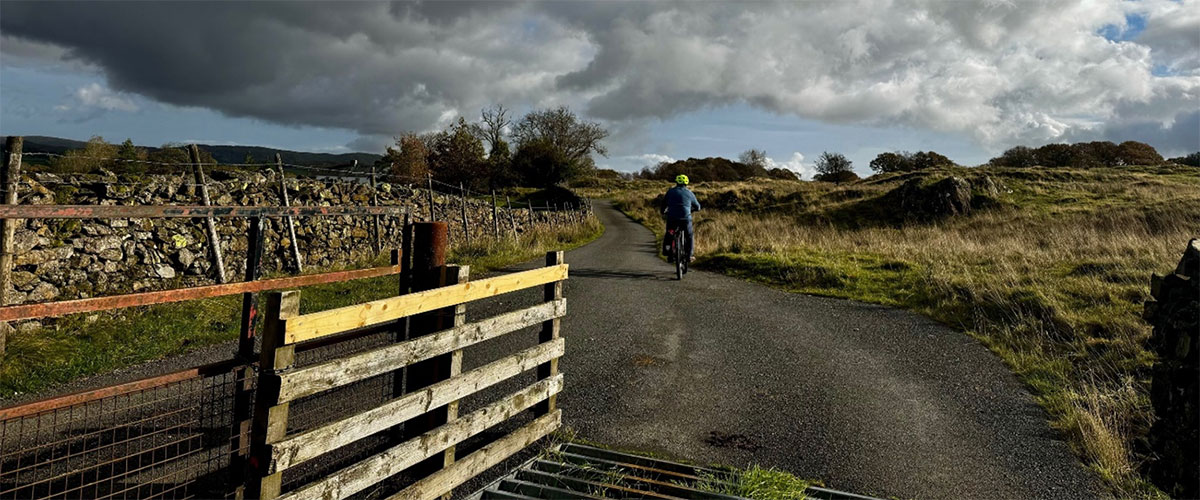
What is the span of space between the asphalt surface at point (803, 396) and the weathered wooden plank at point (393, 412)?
2.41ft

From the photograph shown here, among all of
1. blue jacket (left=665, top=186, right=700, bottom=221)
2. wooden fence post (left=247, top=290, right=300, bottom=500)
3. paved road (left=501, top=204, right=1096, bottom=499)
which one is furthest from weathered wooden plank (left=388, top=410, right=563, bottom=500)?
blue jacket (left=665, top=186, right=700, bottom=221)

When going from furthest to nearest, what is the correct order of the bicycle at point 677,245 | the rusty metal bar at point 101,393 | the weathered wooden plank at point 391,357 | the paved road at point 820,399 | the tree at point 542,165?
the tree at point 542,165, the bicycle at point 677,245, the paved road at point 820,399, the weathered wooden plank at point 391,357, the rusty metal bar at point 101,393

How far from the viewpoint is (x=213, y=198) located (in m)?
12.4

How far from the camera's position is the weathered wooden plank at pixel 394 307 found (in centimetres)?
339

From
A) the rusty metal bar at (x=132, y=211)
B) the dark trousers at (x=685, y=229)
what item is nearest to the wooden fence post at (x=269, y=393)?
the rusty metal bar at (x=132, y=211)

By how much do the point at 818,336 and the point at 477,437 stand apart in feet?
17.9

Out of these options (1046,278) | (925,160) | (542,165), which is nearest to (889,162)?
(925,160)

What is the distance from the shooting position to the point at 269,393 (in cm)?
325

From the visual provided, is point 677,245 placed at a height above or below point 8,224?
above

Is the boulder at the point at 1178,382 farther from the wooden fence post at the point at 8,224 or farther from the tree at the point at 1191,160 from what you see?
the tree at the point at 1191,160

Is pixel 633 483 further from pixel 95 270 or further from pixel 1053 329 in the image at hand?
pixel 95 270

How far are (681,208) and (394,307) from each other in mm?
10020

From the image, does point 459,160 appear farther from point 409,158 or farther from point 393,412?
point 393,412

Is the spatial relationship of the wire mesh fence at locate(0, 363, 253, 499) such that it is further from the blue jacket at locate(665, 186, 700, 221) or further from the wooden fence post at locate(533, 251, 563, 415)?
the blue jacket at locate(665, 186, 700, 221)
